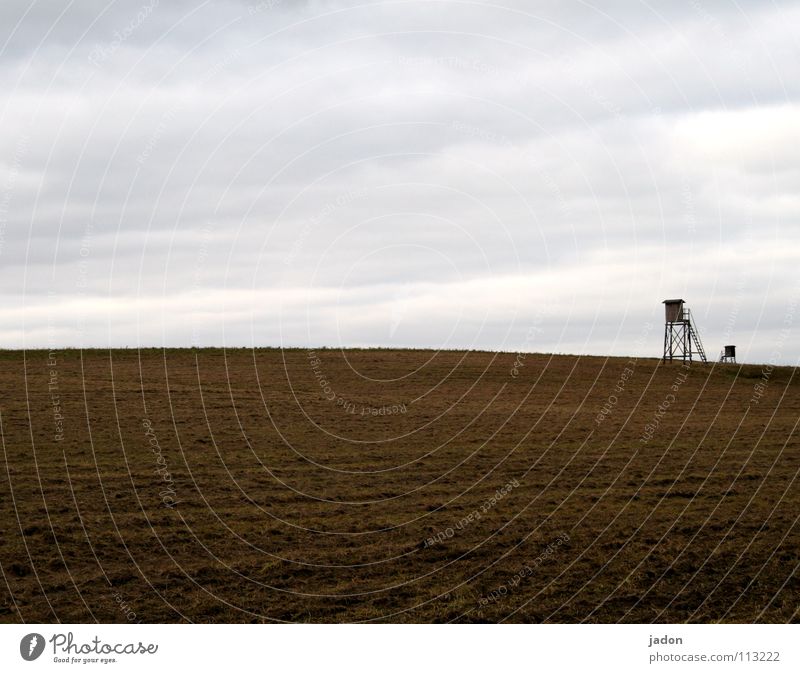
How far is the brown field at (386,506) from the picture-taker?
1788 centimetres

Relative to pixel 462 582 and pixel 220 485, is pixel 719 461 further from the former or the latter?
pixel 220 485

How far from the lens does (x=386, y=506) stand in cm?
2419

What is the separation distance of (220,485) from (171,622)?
903 centimetres

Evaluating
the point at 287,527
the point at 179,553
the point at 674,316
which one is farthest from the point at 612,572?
the point at 674,316
